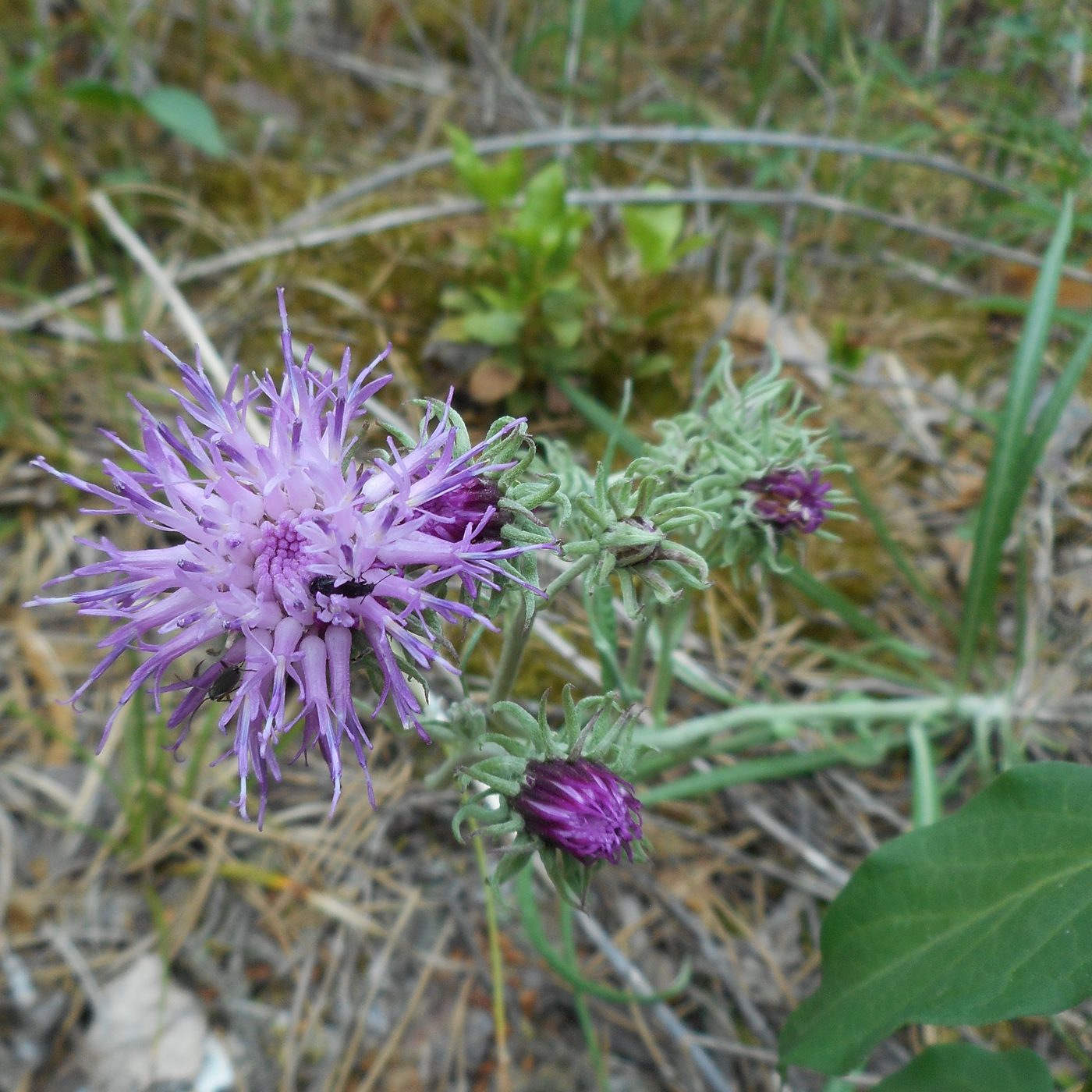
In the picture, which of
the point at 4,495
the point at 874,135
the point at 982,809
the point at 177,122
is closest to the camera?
the point at 982,809

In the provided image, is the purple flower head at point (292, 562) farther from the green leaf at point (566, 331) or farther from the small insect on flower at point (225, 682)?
the green leaf at point (566, 331)

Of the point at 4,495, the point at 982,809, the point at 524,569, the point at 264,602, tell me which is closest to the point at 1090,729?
the point at 982,809

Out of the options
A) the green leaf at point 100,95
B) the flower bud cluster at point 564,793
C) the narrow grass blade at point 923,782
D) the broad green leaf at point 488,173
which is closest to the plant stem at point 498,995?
the flower bud cluster at point 564,793

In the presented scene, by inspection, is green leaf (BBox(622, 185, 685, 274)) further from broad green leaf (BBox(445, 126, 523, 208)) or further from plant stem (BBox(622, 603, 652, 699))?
plant stem (BBox(622, 603, 652, 699))

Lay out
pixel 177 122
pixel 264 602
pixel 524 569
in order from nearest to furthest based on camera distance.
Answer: pixel 264 602 < pixel 524 569 < pixel 177 122

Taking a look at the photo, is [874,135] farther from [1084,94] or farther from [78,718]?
[78,718]

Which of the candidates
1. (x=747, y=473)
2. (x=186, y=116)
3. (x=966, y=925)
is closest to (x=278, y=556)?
(x=747, y=473)

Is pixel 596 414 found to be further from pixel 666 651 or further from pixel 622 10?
pixel 622 10
